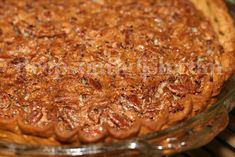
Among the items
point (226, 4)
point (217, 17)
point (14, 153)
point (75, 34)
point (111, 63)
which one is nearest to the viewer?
point (14, 153)

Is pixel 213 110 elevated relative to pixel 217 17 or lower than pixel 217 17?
lower

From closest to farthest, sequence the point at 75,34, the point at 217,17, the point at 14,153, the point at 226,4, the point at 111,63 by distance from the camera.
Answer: the point at 14,153
the point at 111,63
the point at 75,34
the point at 217,17
the point at 226,4

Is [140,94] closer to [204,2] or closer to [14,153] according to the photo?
[14,153]

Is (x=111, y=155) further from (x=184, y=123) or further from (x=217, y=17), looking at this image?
(x=217, y=17)

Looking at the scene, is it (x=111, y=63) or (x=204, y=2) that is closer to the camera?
(x=111, y=63)

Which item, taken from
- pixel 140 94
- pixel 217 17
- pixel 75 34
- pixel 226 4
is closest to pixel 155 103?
pixel 140 94

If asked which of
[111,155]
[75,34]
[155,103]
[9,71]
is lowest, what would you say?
[111,155]
